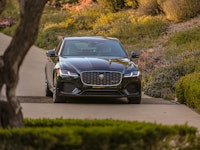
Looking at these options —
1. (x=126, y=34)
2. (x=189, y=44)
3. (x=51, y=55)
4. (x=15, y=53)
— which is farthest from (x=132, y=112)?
(x=126, y=34)

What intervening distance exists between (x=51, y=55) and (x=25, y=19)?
8987mm

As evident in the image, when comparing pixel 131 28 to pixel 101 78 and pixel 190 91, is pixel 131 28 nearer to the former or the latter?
pixel 101 78

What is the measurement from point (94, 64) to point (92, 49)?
145 cm

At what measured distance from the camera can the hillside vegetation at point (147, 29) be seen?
63.2 feet

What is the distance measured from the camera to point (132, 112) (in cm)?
1445

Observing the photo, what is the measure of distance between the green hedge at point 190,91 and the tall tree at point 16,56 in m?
6.91

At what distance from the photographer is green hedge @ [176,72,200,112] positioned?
14.5 meters

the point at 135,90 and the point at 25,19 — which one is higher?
the point at 25,19

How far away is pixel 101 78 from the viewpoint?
50.2ft

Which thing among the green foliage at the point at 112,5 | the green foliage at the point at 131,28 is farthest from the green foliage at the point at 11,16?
the green foliage at the point at 131,28

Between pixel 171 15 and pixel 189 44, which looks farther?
pixel 171 15

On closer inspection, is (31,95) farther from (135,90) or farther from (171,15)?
(171,15)

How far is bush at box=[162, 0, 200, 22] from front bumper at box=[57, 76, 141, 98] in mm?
14921

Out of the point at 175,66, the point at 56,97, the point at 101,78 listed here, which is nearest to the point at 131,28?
the point at 175,66
